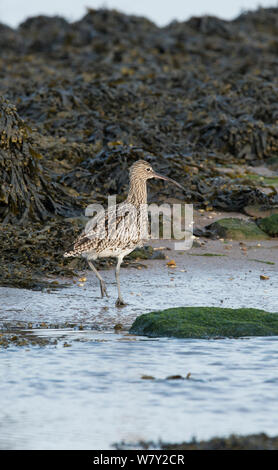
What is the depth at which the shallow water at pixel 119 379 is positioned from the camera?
162 inches

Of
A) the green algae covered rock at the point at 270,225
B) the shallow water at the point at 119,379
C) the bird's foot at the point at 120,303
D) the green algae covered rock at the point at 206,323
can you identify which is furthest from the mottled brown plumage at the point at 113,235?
the green algae covered rock at the point at 270,225

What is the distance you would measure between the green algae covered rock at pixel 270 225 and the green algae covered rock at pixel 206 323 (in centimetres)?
391

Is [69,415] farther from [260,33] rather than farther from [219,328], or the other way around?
[260,33]

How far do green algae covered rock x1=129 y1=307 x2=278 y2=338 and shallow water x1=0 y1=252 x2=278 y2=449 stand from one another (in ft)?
0.39

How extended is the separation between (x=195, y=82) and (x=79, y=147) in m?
7.11

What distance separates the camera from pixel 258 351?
5555 millimetres

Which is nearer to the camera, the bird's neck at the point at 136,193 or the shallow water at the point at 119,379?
the shallow water at the point at 119,379

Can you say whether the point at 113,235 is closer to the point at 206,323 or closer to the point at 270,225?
the point at 206,323

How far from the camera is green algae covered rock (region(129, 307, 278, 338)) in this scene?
5.96 meters

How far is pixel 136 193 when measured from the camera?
313 inches

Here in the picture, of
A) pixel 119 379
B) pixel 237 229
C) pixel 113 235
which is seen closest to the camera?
pixel 119 379

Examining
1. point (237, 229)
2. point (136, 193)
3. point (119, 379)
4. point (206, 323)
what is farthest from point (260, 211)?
point (119, 379)

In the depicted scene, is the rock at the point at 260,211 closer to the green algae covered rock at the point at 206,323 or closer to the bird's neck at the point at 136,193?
the bird's neck at the point at 136,193

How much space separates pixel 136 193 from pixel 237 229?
2524 millimetres
